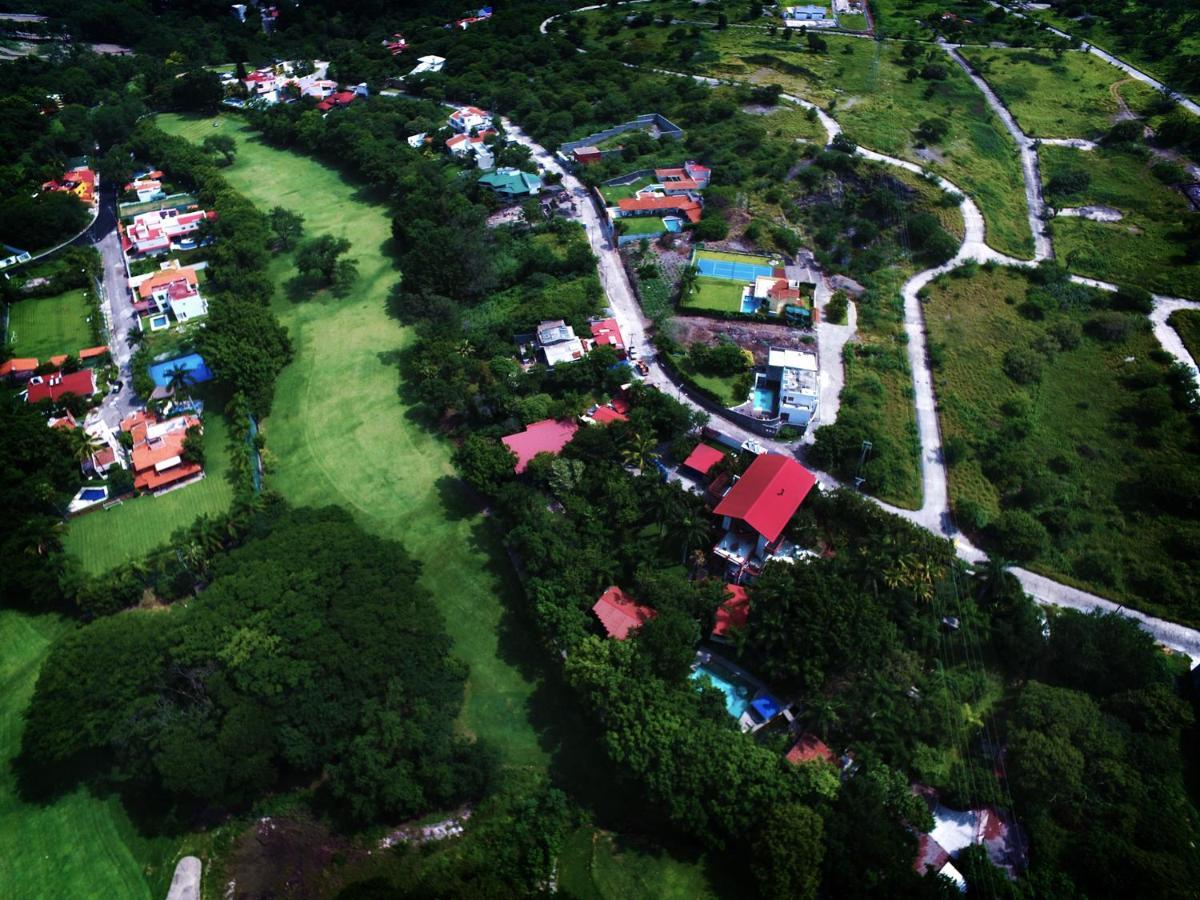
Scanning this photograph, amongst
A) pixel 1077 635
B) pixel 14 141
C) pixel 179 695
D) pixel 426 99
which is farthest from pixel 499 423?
pixel 14 141

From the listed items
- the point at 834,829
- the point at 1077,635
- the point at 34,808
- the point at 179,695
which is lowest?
the point at 34,808

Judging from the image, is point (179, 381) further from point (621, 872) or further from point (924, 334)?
point (924, 334)

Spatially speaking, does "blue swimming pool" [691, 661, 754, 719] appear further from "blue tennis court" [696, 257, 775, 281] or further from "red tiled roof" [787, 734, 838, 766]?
"blue tennis court" [696, 257, 775, 281]

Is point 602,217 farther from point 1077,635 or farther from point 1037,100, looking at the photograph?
point 1037,100

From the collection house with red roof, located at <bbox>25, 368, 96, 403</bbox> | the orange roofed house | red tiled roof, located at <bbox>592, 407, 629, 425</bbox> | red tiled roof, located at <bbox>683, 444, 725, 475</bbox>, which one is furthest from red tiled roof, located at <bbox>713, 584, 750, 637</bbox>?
house with red roof, located at <bbox>25, 368, 96, 403</bbox>

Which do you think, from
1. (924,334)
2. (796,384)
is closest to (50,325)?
(796,384)

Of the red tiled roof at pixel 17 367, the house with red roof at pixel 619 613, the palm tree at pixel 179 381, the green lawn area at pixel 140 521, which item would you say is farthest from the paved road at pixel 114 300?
the house with red roof at pixel 619 613
